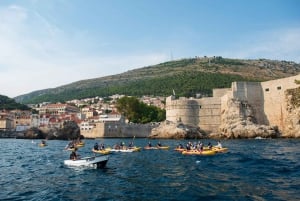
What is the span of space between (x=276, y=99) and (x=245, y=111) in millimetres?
6290

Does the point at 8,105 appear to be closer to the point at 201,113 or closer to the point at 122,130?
the point at 122,130

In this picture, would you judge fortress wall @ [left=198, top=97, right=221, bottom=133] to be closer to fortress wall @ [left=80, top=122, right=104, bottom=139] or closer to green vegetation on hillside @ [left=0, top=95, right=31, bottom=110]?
fortress wall @ [left=80, top=122, right=104, bottom=139]

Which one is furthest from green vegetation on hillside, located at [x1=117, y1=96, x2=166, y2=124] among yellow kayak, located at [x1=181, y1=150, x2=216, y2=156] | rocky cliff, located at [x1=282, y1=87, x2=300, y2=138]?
yellow kayak, located at [x1=181, y1=150, x2=216, y2=156]

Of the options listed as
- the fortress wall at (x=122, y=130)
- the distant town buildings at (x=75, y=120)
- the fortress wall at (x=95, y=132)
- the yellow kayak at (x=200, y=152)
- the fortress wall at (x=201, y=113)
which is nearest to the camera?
the yellow kayak at (x=200, y=152)

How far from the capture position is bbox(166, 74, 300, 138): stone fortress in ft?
227

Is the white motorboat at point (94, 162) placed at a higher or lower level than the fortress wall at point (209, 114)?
lower

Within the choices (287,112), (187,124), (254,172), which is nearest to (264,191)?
(254,172)

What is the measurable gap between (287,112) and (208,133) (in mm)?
16868

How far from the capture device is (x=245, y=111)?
73062 millimetres

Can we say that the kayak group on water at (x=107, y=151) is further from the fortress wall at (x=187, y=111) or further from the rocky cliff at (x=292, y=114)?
the rocky cliff at (x=292, y=114)

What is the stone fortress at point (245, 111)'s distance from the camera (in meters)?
69.2

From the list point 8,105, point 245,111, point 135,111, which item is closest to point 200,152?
point 245,111

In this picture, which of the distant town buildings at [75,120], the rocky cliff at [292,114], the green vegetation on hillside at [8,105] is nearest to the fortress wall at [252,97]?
the rocky cliff at [292,114]

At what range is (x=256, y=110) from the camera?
2933 inches
